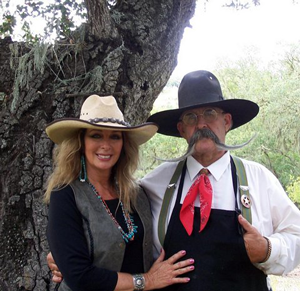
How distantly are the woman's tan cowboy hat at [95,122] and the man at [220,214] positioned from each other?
365 mm

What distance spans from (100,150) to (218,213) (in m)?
0.76

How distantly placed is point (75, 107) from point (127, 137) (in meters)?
0.48

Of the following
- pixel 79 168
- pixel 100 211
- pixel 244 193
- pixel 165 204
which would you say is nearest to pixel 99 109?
pixel 79 168

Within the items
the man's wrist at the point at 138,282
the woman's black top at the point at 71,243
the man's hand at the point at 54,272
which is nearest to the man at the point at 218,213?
the man's wrist at the point at 138,282

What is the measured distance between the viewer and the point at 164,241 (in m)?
2.26

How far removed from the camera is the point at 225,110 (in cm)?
251

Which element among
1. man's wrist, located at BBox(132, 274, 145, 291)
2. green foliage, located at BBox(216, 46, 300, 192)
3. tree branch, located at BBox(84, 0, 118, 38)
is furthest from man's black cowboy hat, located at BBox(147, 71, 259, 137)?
green foliage, located at BBox(216, 46, 300, 192)

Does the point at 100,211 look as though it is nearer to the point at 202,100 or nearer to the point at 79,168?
the point at 79,168

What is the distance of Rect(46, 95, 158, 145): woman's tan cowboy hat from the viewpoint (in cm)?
210

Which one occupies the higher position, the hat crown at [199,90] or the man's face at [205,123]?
the hat crown at [199,90]

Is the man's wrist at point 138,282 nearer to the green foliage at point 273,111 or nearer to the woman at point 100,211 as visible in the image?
the woman at point 100,211

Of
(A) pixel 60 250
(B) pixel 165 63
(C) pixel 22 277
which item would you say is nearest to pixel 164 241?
(A) pixel 60 250

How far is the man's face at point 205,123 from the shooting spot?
2.34 m

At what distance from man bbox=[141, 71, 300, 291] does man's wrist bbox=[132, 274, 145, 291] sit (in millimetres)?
244
